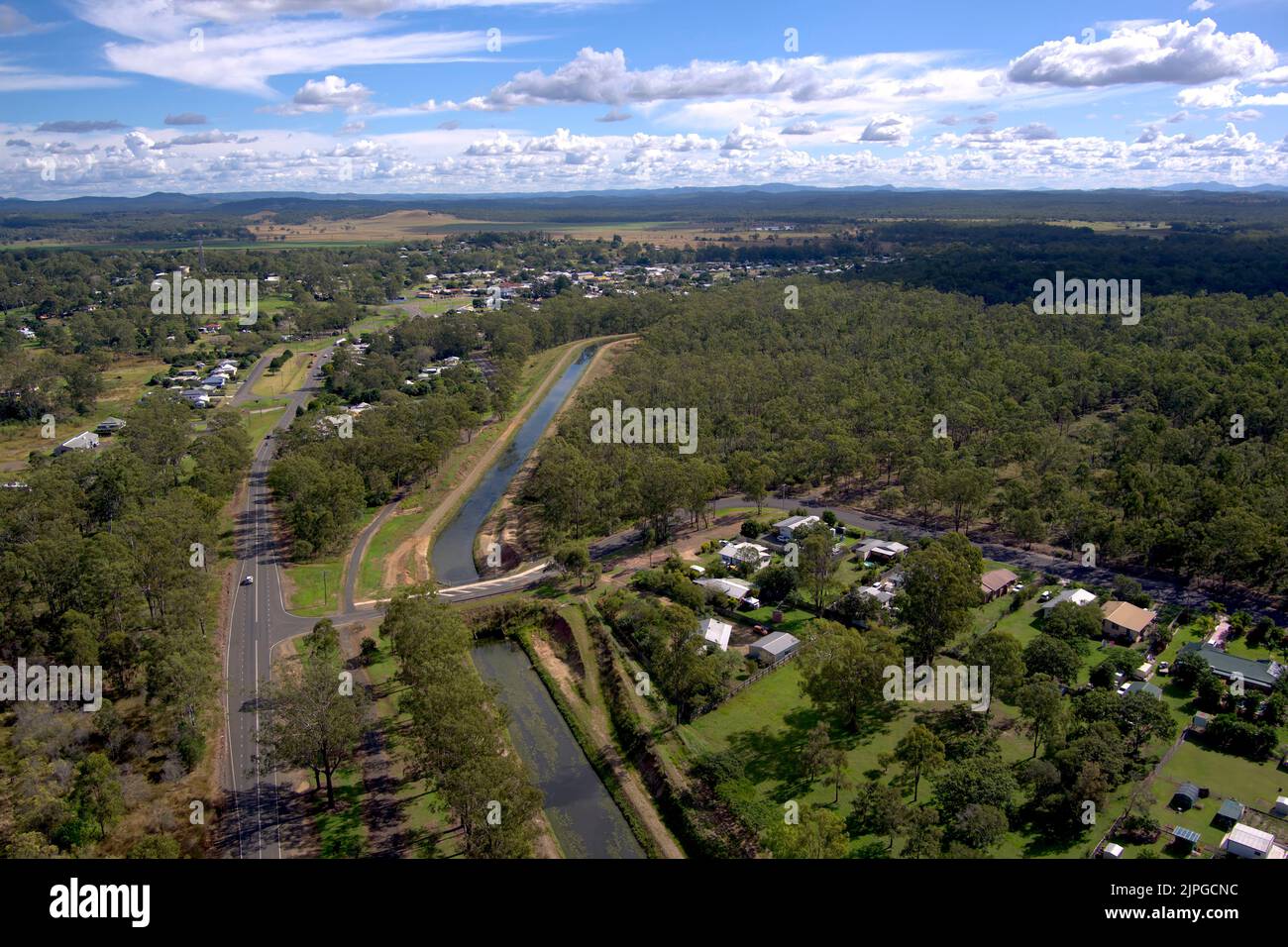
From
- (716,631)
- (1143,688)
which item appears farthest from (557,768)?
(1143,688)

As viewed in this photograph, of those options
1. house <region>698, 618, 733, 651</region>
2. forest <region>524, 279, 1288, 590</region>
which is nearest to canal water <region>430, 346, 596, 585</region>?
forest <region>524, 279, 1288, 590</region>

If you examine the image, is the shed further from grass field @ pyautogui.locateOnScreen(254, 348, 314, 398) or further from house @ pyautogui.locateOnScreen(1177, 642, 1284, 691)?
grass field @ pyautogui.locateOnScreen(254, 348, 314, 398)

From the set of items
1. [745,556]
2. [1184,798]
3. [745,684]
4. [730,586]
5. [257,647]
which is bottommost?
[1184,798]

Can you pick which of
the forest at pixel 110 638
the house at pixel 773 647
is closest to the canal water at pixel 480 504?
the forest at pixel 110 638

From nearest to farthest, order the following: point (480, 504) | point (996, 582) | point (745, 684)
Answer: point (745, 684)
point (996, 582)
point (480, 504)

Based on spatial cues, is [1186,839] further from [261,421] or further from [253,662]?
[261,421]

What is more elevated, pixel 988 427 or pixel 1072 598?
pixel 988 427

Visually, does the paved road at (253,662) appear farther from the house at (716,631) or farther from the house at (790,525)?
the house at (790,525)
